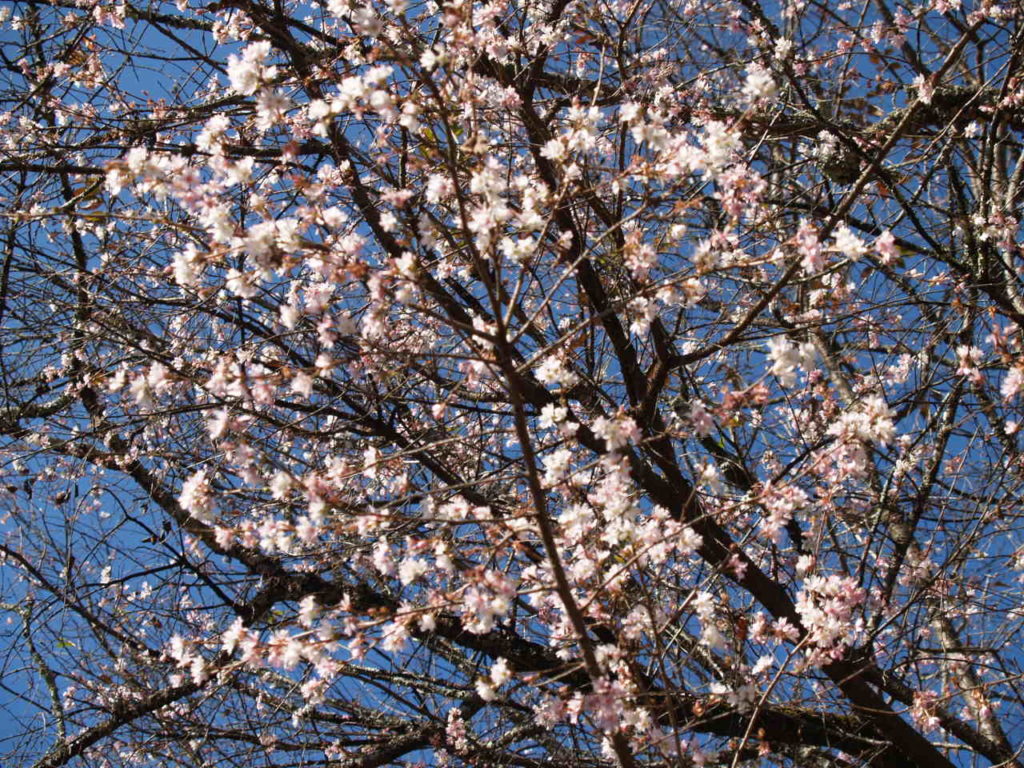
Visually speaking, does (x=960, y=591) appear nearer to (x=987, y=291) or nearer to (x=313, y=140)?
(x=987, y=291)

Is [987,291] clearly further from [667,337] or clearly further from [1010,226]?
[667,337]

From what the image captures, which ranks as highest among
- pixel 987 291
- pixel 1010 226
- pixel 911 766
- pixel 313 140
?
pixel 313 140

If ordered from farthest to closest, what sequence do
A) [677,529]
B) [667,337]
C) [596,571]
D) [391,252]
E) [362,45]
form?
[362,45] < [391,252] < [667,337] < [596,571] < [677,529]

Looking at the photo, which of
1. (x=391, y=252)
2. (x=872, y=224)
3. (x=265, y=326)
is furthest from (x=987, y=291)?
(x=265, y=326)

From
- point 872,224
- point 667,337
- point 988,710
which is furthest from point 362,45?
point 988,710

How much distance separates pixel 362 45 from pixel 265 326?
1579 mm

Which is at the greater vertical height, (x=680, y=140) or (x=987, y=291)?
(x=987, y=291)

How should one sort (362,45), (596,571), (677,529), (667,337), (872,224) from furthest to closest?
(872,224) < (362,45) < (667,337) < (596,571) < (677,529)

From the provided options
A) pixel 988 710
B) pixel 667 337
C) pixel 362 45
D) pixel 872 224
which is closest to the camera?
pixel 667 337

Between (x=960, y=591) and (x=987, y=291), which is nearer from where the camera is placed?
(x=987, y=291)

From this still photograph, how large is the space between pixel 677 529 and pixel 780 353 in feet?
1.95

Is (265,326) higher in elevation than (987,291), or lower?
higher

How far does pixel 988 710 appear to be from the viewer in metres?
4.45

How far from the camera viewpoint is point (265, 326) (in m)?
4.84
